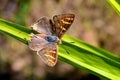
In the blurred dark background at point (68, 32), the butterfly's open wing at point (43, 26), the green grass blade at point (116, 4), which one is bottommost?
the blurred dark background at point (68, 32)

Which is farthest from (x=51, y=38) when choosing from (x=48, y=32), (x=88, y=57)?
(x=88, y=57)

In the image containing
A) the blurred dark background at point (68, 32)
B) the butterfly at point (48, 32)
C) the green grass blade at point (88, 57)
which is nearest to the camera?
the green grass blade at point (88, 57)

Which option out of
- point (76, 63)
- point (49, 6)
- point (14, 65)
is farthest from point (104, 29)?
point (76, 63)

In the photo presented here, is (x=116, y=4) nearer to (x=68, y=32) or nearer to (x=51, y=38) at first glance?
(x=51, y=38)

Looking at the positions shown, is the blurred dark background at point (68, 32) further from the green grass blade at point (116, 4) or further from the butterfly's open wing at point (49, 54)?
the green grass blade at point (116, 4)

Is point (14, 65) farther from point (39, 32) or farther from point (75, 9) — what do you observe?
point (39, 32)

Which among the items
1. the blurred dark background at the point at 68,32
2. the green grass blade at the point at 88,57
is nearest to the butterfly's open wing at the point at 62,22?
the green grass blade at the point at 88,57
